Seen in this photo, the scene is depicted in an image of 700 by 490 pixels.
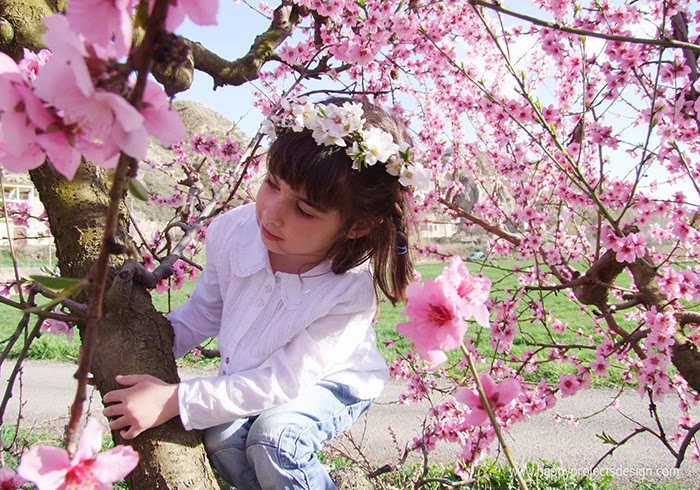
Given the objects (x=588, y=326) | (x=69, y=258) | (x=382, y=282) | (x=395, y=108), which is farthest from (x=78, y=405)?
(x=588, y=326)

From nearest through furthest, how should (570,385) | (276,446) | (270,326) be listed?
(276,446) < (270,326) < (570,385)

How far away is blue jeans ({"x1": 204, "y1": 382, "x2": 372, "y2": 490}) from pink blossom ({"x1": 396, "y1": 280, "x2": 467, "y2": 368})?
32.8 inches

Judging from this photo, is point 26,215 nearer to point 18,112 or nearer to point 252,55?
point 252,55

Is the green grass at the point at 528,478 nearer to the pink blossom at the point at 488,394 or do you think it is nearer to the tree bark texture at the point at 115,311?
the tree bark texture at the point at 115,311

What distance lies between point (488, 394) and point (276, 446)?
0.76 metres

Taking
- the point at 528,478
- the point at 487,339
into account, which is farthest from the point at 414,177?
the point at 487,339

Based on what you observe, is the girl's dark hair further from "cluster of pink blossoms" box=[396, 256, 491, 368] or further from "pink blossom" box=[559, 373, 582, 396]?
"pink blossom" box=[559, 373, 582, 396]

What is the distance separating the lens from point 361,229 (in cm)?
172

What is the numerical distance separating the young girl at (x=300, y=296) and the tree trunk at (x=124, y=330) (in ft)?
0.26

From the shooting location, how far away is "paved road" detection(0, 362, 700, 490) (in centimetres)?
431

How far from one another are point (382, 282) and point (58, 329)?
1006mm

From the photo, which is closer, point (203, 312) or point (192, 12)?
point (192, 12)

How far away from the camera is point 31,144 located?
467 millimetres

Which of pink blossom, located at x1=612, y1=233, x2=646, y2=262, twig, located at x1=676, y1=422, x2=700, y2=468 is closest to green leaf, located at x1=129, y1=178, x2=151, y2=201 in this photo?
twig, located at x1=676, y1=422, x2=700, y2=468
